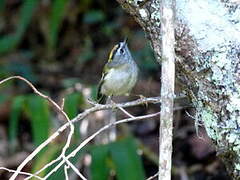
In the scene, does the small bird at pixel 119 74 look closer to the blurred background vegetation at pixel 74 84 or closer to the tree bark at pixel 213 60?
the blurred background vegetation at pixel 74 84

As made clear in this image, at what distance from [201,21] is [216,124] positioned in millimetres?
334

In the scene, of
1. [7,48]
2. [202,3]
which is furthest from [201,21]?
[7,48]

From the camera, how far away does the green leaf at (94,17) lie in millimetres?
7012

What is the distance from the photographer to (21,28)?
21.6 feet

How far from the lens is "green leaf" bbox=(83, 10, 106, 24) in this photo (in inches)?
276

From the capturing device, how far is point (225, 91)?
2.14 m

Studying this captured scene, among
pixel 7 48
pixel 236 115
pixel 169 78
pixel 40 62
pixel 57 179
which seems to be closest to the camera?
pixel 169 78

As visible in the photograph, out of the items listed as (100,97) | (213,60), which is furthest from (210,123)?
(100,97)

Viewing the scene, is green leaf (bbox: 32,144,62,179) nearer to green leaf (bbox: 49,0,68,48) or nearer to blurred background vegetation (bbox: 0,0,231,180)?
blurred background vegetation (bbox: 0,0,231,180)

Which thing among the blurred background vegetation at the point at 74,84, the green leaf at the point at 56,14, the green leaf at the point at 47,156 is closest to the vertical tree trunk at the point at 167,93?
the blurred background vegetation at the point at 74,84

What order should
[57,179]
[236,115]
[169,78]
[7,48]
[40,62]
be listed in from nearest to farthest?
1. [169,78]
2. [236,115]
3. [57,179]
4. [7,48]
5. [40,62]

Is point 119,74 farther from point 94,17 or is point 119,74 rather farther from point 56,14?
point 94,17

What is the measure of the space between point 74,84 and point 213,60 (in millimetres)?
4069

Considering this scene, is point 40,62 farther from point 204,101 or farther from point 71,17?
point 204,101
